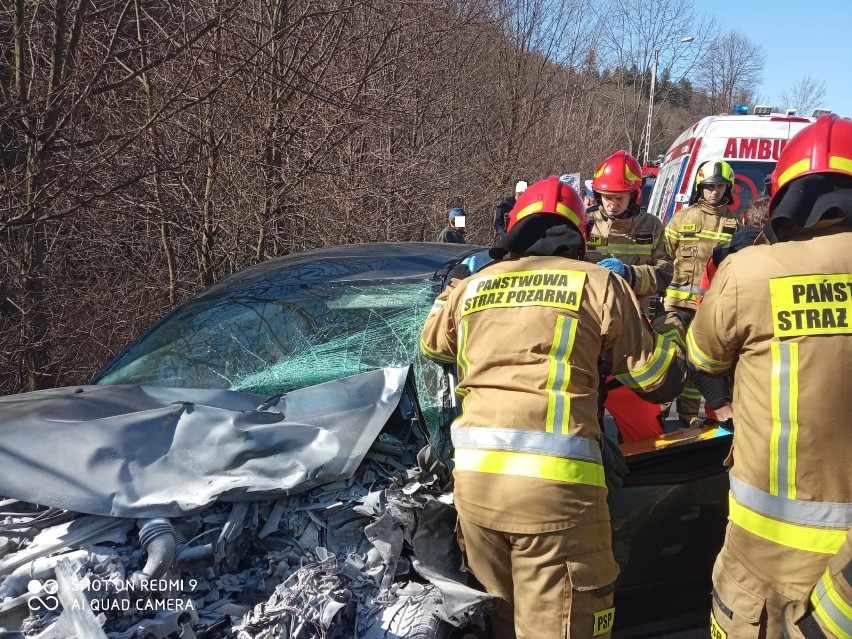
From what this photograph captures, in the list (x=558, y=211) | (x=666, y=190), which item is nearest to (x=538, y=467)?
(x=558, y=211)

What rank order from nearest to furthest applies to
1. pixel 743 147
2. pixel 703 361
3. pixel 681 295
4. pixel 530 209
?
pixel 703 361, pixel 530 209, pixel 681 295, pixel 743 147

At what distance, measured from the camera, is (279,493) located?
206 centimetres

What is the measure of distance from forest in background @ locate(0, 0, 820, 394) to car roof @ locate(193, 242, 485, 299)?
58.2 inches

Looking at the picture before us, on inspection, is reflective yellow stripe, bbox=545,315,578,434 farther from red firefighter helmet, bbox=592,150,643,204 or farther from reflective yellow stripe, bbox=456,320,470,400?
red firefighter helmet, bbox=592,150,643,204

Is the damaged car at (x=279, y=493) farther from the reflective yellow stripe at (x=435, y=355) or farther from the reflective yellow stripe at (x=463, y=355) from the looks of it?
the reflective yellow stripe at (x=463, y=355)

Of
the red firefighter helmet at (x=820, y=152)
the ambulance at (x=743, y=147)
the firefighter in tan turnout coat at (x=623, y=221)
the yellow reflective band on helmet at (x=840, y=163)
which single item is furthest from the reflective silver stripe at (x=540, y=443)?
the ambulance at (x=743, y=147)

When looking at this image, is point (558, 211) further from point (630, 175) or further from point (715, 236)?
point (715, 236)

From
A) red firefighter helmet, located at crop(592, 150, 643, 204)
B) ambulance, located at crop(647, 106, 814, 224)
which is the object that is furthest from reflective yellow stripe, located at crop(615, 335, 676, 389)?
ambulance, located at crop(647, 106, 814, 224)

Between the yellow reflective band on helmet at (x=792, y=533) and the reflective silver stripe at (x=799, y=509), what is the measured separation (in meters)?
0.01

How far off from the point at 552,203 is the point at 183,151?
4.63 meters

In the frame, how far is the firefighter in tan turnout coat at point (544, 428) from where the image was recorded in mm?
1944

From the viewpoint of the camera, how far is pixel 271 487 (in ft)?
6.70

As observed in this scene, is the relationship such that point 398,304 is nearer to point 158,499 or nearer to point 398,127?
point 158,499

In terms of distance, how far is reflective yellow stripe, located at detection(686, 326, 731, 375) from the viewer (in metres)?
2.04
